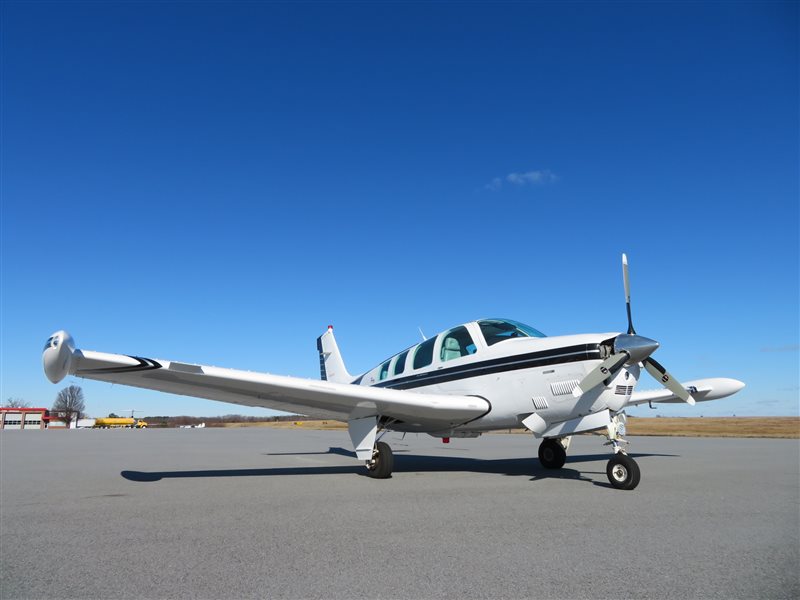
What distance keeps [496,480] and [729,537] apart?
13.6ft

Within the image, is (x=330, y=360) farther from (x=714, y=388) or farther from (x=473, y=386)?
(x=714, y=388)

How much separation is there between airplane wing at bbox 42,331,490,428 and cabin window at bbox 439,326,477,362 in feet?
3.49

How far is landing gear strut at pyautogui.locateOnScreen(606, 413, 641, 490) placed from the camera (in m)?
6.90

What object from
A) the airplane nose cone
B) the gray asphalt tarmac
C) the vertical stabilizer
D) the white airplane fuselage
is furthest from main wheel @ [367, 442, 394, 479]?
the vertical stabilizer

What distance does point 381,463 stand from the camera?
28.2 feet

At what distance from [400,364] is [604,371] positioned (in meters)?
5.20

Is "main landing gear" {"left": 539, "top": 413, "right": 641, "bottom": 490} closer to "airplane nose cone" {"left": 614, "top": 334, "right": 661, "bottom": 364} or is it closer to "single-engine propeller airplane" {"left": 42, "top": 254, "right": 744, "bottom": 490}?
"single-engine propeller airplane" {"left": 42, "top": 254, "right": 744, "bottom": 490}

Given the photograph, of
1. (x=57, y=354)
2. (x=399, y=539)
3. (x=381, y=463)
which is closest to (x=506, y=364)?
(x=381, y=463)

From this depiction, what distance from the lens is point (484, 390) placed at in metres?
8.97

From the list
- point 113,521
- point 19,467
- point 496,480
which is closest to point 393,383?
point 496,480

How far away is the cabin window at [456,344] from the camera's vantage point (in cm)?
964

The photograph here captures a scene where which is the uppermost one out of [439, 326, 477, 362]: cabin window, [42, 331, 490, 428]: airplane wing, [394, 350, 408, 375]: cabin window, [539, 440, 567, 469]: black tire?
[439, 326, 477, 362]: cabin window

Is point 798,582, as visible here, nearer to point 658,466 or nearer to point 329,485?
point 329,485

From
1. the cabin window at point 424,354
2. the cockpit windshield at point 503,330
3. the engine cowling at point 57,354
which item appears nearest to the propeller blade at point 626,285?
the cockpit windshield at point 503,330
